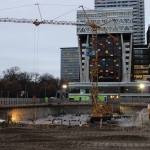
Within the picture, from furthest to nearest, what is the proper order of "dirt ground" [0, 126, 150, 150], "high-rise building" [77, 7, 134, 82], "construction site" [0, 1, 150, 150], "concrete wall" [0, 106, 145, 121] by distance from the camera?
"high-rise building" [77, 7, 134, 82]
"concrete wall" [0, 106, 145, 121]
"construction site" [0, 1, 150, 150]
"dirt ground" [0, 126, 150, 150]

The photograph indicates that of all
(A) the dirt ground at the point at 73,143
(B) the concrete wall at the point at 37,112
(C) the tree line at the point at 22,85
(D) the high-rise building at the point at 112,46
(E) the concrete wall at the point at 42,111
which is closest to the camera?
(A) the dirt ground at the point at 73,143

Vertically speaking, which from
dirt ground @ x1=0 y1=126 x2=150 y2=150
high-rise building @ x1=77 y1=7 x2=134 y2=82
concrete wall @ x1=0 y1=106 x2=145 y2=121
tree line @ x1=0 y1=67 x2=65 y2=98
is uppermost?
high-rise building @ x1=77 y1=7 x2=134 y2=82

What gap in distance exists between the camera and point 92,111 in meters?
62.8

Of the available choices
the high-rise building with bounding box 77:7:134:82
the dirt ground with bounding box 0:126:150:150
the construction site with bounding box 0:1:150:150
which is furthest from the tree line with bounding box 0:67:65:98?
the dirt ground with bounding box 0:126:150:150

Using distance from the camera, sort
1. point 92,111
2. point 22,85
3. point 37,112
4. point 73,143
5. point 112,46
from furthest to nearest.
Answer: point 112,46
point 22,85
point 37,112
point 92,111
point 73,143

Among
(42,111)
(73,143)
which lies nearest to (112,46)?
(42,111)

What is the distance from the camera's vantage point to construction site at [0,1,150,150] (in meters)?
27.6

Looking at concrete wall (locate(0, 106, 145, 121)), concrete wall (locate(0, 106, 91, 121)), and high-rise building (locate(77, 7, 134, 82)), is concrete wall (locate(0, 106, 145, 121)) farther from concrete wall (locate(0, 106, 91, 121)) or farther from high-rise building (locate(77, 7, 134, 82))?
high-rise building (locate(77, 7, 134, 82))

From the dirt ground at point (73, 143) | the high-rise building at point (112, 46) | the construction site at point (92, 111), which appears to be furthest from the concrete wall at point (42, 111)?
the high-rise building at point (112, 46)

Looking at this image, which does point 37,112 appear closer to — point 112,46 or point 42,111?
point 42,111

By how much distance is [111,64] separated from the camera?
554ft

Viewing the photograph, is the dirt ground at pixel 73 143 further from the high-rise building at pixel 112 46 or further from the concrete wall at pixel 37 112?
the high-rise building at pixel 112 46

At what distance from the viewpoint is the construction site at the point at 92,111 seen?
90.5 ft

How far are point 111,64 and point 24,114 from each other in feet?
348
